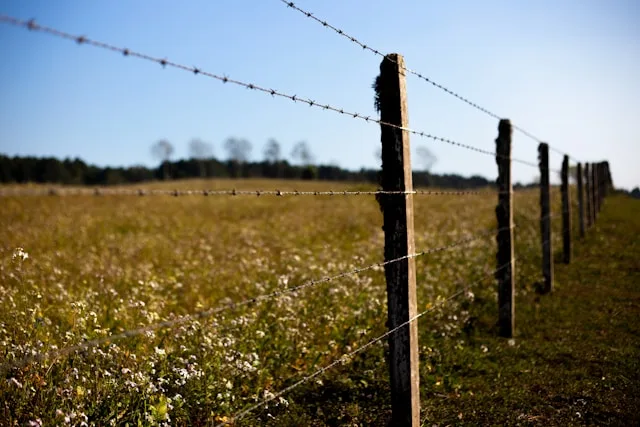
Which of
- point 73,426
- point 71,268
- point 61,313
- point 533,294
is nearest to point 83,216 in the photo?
point 71,268

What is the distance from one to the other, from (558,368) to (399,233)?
347 cm

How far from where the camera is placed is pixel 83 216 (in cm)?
2161

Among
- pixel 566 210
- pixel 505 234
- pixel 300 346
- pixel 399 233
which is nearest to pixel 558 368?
pixel 505 234

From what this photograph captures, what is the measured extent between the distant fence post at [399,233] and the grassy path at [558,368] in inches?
30.1

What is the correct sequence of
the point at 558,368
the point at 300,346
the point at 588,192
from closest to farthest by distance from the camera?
1. the point at 300,346
2. the point at 558,368
3. the point at 588,192

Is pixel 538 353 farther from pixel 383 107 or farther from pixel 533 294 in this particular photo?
pixel 383 107

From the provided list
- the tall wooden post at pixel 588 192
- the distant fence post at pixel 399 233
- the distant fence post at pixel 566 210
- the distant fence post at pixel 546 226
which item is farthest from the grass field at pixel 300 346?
the tall wooden post at pixel 588 192

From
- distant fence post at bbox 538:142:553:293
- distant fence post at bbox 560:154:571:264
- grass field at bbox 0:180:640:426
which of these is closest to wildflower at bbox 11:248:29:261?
grass field at bbox 0:180:640:426

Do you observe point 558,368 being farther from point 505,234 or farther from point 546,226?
point 546,226

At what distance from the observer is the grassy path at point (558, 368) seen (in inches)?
192

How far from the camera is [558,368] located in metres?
6.12

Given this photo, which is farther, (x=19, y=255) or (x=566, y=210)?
(x=566, y=210)

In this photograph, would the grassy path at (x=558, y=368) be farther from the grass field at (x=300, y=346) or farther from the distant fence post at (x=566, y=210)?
the distant fence post at (x=566, y=210)

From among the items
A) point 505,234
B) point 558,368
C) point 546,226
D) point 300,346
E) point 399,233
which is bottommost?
point 558,368
